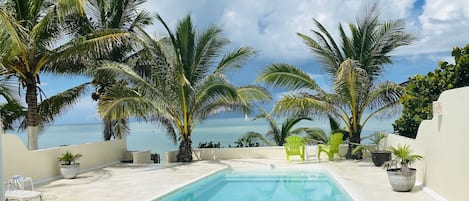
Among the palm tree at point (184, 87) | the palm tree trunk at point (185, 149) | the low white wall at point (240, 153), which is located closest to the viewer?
the palm tree at point (184, 87)

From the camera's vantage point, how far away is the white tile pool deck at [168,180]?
908 cm

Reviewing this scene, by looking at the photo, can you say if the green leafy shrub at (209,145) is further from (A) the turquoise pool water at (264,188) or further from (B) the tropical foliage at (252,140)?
(A) the turquoise pool water at (264,188)

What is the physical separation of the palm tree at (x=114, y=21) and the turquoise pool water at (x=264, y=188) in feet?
20.2

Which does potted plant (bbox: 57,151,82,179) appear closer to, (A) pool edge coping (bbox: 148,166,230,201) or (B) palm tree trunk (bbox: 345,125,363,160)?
(A) pool edge coping (bbox: 148,166,230,201)

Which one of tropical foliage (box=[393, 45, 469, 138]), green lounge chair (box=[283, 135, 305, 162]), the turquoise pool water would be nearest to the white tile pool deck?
the turquoise pool water

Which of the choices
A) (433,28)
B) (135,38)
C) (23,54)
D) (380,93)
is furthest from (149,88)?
(433,28)

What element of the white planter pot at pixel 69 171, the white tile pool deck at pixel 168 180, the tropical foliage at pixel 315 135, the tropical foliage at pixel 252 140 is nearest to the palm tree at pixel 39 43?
the white planter pot at pixel 69 171

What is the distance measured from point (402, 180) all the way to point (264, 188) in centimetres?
A: 376

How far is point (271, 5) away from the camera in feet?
82.0

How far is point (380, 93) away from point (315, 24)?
3113 millimetres

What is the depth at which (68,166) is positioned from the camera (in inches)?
473

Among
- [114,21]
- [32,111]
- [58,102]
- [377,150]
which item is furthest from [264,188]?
[114,21]

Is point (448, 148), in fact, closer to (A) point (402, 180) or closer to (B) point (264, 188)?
(A) point (402, 180)

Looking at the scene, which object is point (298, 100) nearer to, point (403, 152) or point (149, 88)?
point (149, 88)
